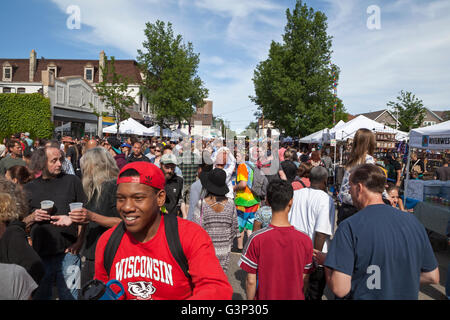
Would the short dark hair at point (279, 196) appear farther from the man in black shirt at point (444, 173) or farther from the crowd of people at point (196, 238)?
the man in black shirt at point (444, 173)

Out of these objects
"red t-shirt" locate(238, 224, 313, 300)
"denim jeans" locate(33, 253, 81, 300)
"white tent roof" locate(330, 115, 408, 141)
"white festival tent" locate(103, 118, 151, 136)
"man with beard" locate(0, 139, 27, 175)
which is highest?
"white festival tent" locate(103, 118, 151, 136)

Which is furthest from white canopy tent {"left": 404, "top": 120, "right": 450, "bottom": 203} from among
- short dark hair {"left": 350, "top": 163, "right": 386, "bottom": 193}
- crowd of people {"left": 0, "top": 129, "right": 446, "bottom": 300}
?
short dark hair {"left": 350, "top": 163, "right": 386, "bottom": 193}

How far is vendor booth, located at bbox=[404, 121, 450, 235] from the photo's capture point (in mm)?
6105

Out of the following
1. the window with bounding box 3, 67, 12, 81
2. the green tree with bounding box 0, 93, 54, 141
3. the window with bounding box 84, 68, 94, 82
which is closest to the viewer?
the green tree with bounding box 0, 93, 54, 141

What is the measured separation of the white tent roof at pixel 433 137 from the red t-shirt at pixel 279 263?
662 cm

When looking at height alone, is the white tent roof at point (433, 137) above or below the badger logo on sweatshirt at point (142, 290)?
above

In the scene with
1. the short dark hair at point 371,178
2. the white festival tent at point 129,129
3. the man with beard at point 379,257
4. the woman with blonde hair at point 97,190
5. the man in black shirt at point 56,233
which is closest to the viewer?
the man with beard at point 379,257

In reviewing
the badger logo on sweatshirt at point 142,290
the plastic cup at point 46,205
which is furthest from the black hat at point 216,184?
the badger logo on sweatshirt at point 142,290

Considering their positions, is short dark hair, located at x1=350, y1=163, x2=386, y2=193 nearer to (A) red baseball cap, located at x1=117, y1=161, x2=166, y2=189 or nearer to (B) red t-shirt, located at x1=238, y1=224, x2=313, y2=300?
(B) red t-shirt, located at x1=238, y1=224, x2=313, y2=300

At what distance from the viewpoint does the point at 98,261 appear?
1.68m

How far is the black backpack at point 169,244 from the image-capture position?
5.10ft

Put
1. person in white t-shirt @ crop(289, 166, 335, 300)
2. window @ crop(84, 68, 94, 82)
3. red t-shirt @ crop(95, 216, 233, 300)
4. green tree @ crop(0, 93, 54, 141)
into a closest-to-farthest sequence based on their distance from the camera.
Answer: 1. red t-shirt @ crop(95, 216, 233, 300)
2. person in white t-shirt @ crop(289, 166, 335, 300)
3. green tree @ crop(0, 93, 54, 141)
4. window @ crop(84, 68, 94, 82)

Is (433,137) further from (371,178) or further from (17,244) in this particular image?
(17,244)

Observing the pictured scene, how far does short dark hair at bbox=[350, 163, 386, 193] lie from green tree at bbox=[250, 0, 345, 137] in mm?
25375
